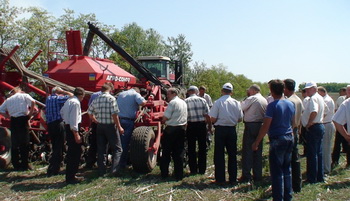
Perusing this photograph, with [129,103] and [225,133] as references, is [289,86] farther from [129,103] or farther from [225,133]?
[129,103]

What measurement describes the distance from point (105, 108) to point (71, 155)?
3.38 ft

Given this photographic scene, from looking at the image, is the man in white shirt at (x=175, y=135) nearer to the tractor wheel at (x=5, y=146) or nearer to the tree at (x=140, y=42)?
the tractor wheel at (x=5, y=146)

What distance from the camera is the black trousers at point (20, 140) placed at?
22.3 feet

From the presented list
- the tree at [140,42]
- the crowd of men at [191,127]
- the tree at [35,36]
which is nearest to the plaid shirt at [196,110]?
the crowd of men at [191,127]

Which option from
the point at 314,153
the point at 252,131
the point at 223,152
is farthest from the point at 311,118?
the point at 223,152

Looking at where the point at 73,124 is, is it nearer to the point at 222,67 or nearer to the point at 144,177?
the point at 144,177

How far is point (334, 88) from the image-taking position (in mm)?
78438

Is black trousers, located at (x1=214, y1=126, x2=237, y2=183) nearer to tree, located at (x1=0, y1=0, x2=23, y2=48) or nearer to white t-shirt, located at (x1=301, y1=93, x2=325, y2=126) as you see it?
white t-shirt, located at (x1=301, y1=93, x2=325, y2=126)

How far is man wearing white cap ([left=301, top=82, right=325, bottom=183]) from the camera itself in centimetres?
586

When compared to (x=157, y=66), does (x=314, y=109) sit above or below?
below

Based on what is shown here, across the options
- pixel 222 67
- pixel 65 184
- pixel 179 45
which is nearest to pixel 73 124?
pixel 65 184

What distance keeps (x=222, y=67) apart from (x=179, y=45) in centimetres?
3744

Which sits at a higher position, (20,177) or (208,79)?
(208,79)

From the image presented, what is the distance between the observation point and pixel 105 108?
20.6ft
